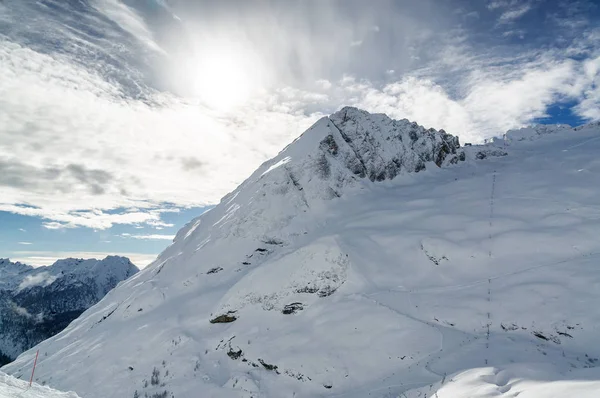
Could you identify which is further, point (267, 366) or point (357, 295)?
point (357, 295)

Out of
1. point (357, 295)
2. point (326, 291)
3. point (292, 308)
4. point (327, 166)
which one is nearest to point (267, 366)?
point (292, 308)

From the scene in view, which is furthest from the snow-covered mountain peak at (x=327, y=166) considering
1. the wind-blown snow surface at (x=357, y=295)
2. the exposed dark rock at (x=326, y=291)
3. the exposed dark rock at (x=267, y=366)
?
the exposed dark rock at (x=267, y=366)

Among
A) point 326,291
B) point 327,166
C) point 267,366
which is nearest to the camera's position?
point 267,366

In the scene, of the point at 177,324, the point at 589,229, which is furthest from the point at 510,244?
the point at 177,324

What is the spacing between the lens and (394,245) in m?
22.1

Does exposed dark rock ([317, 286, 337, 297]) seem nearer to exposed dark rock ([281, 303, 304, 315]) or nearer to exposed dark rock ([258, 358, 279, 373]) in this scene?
exposed dark rock ([281, 303, 304, 315])

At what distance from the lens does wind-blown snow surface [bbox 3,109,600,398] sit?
14.3 meters

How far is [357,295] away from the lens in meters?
19.0

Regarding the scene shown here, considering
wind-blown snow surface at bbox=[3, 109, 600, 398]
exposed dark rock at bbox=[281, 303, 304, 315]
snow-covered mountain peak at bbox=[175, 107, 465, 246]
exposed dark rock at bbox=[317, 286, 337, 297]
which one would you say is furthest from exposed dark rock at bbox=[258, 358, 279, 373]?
snow-covered mountain peak at bbox=[175, 107, 465, 246]

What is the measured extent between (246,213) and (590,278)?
75.3 feet

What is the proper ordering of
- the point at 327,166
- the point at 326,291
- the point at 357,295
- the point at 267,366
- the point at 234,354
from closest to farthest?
1. the point at 267,366
2. the point at 234,354
3. the point at 357,295
4. the point at 326,291
5. the point at 327,166

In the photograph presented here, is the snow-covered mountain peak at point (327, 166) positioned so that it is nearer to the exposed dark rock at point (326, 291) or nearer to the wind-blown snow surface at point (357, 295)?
the wind-blown snow surface at point (357, 295)

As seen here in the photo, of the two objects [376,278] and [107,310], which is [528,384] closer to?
[376,278]

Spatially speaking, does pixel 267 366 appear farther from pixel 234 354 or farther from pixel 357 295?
pixel 357 295
